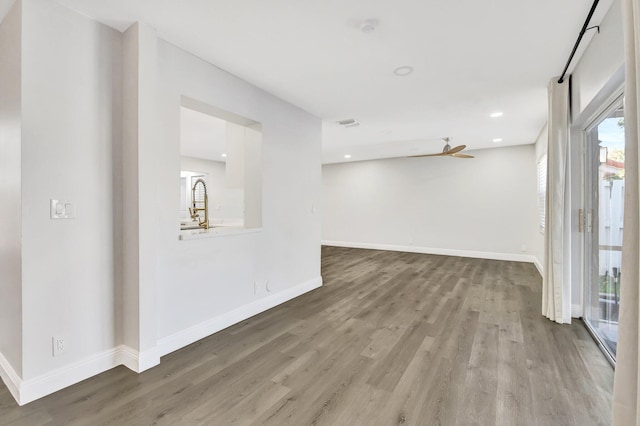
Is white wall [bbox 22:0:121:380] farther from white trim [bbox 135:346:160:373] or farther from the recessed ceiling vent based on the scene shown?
the recessed ceiling vent

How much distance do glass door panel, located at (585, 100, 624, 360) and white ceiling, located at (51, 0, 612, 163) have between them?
80cm

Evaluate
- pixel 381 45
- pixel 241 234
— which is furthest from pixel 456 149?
pixel 241 234

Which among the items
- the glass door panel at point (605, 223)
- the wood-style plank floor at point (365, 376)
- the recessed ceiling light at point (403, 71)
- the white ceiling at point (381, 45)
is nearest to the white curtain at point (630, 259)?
the wood-style plank floor at point (365, 376)

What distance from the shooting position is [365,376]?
218 cm

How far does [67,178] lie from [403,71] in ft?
9.68

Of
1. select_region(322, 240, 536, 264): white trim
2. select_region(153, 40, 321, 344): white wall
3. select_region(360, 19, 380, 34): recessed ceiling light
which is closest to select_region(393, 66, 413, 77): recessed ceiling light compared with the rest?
select_region(360, 19, 380, 34): recessed ceiling light

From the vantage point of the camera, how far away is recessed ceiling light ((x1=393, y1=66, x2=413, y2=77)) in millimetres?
2896

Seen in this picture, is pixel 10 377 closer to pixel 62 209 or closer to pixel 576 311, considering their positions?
pixel 62 209

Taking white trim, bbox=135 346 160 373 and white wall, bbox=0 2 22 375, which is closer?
white wall, bbox=0 2 22 375

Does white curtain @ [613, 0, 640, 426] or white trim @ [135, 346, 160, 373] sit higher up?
white curtain @ [613, 0, 640, 426]

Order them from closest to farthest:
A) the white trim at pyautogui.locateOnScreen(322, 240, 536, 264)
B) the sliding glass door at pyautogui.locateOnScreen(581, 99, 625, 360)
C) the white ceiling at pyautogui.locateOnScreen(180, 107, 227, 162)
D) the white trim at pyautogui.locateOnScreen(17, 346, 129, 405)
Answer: the white trim at pyautogui.locateOnScreen(17, 346, 129, 405) → the sliding glass door at pyautogui.locateOnScreen(581, 99, 625, 360) → the white ceiling at pyautogui.locateOnScreen(180, 107, 227, 162) → the white trim at pyautogui.locateOnScreen(322, 240, 536, 264)

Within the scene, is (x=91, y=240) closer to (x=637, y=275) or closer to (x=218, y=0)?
(x=218, y=0)

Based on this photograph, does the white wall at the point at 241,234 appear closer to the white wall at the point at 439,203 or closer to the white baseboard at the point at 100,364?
the white baseboard at the point at 100,364

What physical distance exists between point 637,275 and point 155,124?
9.87ft
